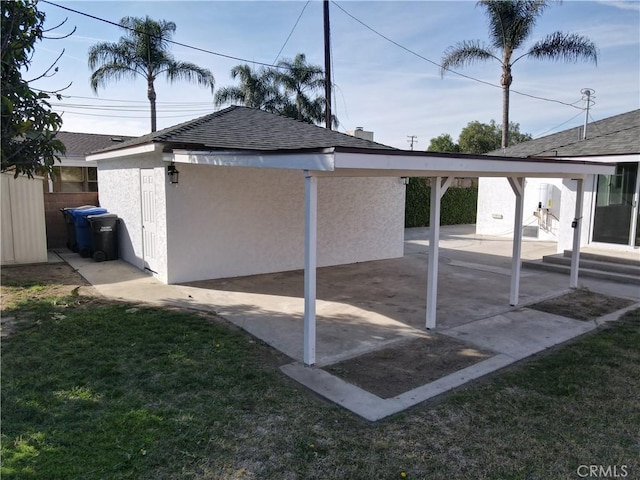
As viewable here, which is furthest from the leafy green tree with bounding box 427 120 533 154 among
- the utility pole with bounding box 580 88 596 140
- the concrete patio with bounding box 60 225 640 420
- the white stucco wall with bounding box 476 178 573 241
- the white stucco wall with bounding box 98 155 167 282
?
the white stucco wall with bounding box 98 155 167 282

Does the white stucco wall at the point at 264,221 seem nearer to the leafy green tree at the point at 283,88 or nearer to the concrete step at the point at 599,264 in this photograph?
the concrete step at the point at 599,264

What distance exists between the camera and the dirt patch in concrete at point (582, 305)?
722 cm

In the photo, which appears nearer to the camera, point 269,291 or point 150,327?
point 150,327

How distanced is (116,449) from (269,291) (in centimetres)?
524

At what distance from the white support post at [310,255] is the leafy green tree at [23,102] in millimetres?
2519

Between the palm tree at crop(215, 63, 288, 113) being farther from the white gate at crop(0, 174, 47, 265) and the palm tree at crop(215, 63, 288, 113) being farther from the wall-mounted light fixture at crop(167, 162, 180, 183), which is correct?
the wall-mounted light fixture at crop(167, 162, 180, 183)

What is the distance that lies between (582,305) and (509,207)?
10.1 metres

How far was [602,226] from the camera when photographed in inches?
455

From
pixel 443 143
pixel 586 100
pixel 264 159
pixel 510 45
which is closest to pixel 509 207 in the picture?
pixel 586 100

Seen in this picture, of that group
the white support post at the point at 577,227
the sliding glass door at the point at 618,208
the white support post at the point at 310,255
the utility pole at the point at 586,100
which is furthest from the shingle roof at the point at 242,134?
the utility pole at the point at 586,100

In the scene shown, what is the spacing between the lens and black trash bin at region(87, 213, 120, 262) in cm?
1072

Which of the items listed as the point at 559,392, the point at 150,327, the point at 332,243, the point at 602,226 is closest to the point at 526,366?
the point at 559,392

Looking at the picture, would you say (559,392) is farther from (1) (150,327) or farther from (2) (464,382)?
(1) (150,327)

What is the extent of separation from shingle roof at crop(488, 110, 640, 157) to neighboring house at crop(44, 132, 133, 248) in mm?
12874
